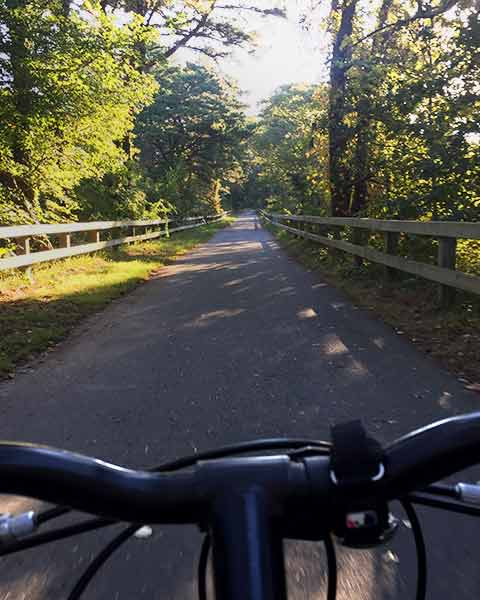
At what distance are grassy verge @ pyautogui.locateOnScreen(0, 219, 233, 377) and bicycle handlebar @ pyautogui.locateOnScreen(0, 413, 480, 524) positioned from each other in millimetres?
4283

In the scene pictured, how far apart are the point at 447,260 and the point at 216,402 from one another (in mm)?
3625

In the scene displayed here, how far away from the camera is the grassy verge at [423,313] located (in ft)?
16.1

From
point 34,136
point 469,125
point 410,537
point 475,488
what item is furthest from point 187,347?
point 34,136

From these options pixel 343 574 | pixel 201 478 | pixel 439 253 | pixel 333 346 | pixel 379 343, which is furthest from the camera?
pixel 439 253

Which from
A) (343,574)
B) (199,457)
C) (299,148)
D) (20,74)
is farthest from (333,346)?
(299,148)

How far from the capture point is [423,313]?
6633 millimetres

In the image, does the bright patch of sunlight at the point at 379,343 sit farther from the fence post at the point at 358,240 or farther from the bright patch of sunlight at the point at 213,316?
the fence post at the point at 358,240

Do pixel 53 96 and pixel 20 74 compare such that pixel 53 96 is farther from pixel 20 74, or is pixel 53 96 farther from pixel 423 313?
pixel 423 313

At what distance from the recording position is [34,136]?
1034 centimetres

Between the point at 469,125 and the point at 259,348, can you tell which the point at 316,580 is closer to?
the point at 259,348

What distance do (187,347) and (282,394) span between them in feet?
5.52

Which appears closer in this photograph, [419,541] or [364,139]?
[419,541]

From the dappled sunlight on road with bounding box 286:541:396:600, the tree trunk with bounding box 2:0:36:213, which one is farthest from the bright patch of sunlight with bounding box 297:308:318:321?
the tree trunk with bounding box 2:0:36:213

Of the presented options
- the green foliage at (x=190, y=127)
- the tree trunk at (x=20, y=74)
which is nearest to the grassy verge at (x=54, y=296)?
the tree trunk at (x=20, y=74)
